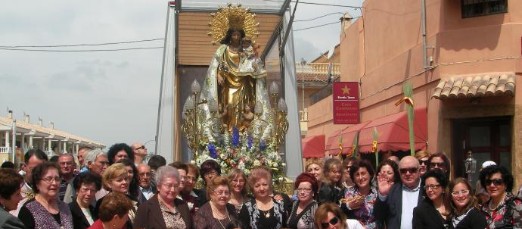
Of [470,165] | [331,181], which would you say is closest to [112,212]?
[331,181]

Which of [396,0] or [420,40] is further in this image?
[396,0]

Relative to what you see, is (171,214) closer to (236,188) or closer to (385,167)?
(236,188)

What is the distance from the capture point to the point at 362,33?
75.9 ft

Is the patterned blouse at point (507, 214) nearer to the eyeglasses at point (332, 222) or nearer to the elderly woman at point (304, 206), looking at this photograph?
the eyeglasses at point (332, 222)

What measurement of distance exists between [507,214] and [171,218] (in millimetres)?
2592

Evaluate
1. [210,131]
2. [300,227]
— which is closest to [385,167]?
[300,227]

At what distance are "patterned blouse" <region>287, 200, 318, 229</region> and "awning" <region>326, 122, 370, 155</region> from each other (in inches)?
556

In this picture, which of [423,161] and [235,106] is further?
[235,106]

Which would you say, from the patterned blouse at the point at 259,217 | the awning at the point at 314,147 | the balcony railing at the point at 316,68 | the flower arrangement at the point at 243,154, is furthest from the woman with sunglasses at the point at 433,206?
the balcony railing at the point at 316,68

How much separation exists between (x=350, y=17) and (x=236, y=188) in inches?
904

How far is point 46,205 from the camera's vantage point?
512 cm

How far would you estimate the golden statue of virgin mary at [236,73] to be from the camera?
12.2 meters

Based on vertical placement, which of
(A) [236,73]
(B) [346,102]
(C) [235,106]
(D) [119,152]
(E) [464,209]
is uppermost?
(B) [346,102]

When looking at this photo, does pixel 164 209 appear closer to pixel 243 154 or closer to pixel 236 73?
pixel 243 154
